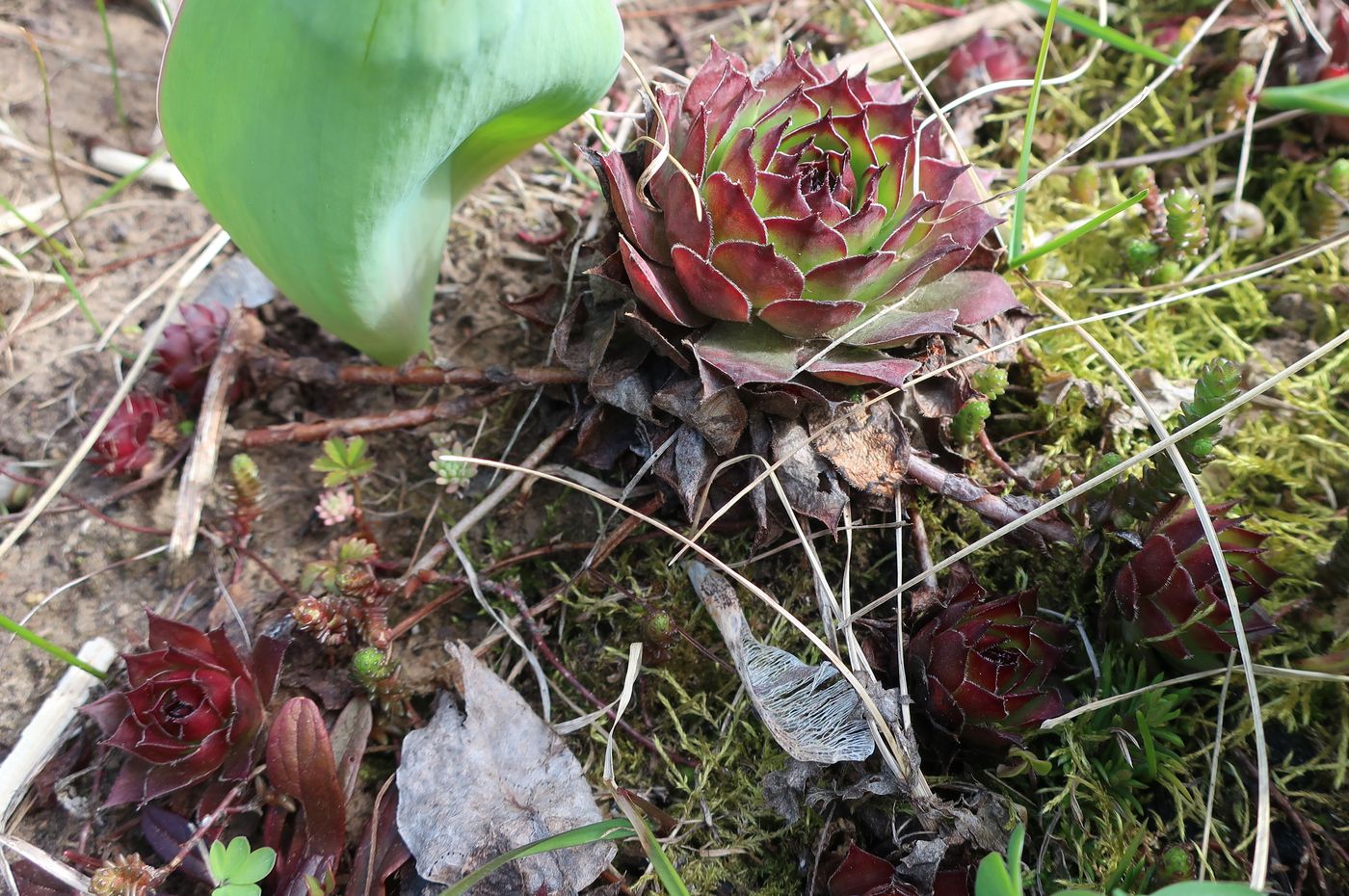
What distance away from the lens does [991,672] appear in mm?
1173

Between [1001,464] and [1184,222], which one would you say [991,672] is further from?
[1184,222]

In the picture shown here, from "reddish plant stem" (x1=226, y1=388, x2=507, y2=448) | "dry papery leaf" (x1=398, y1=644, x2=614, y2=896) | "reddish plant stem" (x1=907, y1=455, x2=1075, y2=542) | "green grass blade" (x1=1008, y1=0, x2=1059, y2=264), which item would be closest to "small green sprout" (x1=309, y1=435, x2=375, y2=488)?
"reddish plant stem" (x1=226, y1=388, x2=507, y2=448)

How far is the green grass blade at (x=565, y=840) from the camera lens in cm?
100

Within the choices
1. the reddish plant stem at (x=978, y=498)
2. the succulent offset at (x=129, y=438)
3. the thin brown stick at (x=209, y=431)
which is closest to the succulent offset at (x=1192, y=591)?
the reddish plant stem at (x=978, y=498)

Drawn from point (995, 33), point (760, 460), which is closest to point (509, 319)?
point (760, 460)

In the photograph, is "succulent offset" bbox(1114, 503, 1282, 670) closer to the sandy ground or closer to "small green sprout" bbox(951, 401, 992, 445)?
"small green sprout" bbox(951, 401, 992, 445)

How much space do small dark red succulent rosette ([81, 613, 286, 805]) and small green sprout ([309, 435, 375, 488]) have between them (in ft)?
1.07

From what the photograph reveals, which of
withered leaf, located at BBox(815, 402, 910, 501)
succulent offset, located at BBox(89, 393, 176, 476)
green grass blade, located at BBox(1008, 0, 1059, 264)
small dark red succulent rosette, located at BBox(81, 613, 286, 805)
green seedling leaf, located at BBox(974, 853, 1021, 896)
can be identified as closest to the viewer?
green seedling leaf, located at BBox(974, 853, 1021, 896)

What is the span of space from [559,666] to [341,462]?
21.7 inches

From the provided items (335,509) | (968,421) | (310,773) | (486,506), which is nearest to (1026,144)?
(968,421)

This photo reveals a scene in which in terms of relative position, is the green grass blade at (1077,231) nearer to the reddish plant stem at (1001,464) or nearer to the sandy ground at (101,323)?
the reddish plant stem at (1001,464)

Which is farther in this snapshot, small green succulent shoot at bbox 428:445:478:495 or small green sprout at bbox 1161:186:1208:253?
small green sprout at bbox 1161:186:1208:253

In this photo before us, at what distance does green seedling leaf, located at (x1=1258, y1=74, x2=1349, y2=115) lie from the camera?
1.66 meters

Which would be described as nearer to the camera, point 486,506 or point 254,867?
point 254,867
